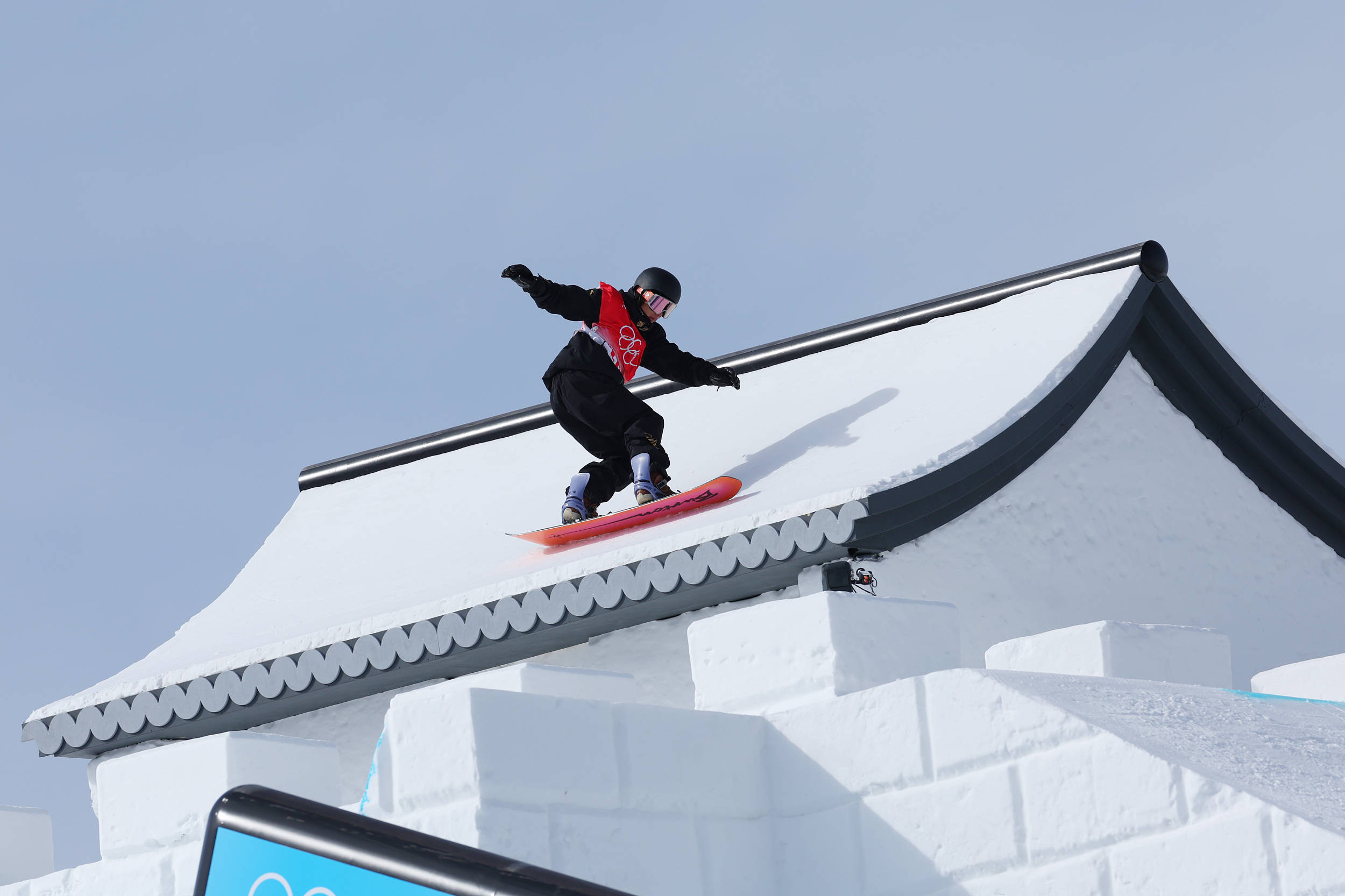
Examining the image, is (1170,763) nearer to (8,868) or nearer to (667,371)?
(8,868)

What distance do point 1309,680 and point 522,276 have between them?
12.0ft

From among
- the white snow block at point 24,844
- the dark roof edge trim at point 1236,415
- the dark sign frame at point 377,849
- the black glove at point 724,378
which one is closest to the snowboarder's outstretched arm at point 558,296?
the black glove at point 724,378

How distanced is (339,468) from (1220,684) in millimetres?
6409

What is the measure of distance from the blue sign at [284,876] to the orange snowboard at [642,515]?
4.77 meters

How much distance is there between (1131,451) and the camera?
7809 millimetres

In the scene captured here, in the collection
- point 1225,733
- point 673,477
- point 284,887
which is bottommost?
point 284,887

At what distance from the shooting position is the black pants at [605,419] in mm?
7609

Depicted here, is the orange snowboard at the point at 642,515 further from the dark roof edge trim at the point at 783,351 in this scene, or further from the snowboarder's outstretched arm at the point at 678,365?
the dark roof edge trim at the point at 783,351

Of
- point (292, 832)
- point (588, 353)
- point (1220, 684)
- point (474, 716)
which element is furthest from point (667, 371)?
point (292, 832)

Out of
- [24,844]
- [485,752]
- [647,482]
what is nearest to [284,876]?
[485,752]

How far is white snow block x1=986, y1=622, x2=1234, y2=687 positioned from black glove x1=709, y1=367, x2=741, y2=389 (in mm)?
3550

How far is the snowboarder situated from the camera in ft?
24.6

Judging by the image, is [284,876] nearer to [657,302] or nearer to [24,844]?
[24,844]

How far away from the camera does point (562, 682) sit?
3.74 meters
